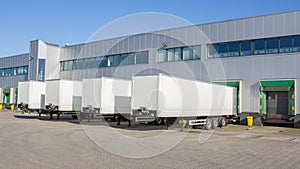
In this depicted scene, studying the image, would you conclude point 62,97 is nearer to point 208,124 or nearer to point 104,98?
point 104,98

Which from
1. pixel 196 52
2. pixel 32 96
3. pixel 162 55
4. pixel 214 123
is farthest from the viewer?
pixel 162 55

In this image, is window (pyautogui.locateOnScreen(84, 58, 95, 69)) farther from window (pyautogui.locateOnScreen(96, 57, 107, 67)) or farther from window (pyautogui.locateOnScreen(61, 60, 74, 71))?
window (pyautogui.locateOnScreen(61, 60, 74, 71))

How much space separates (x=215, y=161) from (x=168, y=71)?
2251 centimetres

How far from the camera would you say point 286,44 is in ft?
81.5

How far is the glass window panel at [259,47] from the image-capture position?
85.1 ft

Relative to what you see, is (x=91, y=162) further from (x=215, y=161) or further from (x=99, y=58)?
(x=99, y=58)

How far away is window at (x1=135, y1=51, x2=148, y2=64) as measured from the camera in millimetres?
33963

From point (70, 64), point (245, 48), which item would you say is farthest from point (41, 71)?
point (245, 48)

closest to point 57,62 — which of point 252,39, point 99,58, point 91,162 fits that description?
point 99,58

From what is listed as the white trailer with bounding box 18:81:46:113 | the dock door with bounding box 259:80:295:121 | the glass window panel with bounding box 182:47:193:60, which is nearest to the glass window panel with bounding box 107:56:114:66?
the white trailer with bounding box 18:81:46:113

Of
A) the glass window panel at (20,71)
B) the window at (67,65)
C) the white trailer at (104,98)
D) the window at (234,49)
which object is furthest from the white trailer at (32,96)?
the glass window panel at (20,71)

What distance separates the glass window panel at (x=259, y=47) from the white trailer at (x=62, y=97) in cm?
1622

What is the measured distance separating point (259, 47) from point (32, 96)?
2187 centimetres

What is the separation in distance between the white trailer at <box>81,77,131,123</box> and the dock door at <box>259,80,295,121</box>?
38.1 feet
